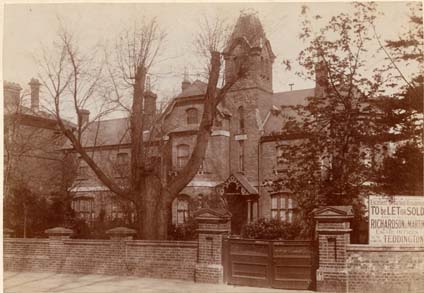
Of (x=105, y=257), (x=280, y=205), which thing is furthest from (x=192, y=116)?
(x=105, y=257)

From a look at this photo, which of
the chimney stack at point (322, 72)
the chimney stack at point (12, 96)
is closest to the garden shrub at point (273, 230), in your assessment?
the chimney stack at point (322, 72)

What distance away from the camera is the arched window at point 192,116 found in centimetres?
2972

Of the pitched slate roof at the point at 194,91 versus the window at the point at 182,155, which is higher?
the pitched slate roof at the point at 194,91

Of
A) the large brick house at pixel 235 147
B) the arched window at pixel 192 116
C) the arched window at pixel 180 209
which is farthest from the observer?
the arched window at pixel 192 116

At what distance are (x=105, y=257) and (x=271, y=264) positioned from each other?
5146 millimetres

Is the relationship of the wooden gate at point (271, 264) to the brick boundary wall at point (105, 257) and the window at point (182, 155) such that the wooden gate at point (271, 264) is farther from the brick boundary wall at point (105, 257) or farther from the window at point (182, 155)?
the window at point (182, 155)

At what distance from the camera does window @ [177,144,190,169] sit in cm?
2972

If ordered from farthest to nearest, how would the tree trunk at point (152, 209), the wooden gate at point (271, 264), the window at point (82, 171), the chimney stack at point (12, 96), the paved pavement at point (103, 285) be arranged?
the window at point (82, 171)
the tree trunk at point (152, 209)
the chimney stack at point (12, 96)
the wooden gate at point (271, 264)
the paved pavement at point (103, 285)

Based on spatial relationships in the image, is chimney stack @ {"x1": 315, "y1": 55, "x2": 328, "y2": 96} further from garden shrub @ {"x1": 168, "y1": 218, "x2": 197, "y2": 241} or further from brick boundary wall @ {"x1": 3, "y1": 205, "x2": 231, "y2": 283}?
garden shrub @ {"x1": 168, "y1": 218, "x2": 197, "y2": 241}

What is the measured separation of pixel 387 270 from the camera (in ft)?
39.8

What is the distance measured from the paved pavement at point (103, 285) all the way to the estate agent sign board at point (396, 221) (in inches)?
95.1

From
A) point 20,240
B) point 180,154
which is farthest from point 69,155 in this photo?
point 20,240

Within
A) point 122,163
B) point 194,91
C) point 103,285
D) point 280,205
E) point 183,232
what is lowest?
point 103,285

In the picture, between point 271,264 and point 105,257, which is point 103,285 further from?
point 271,264
